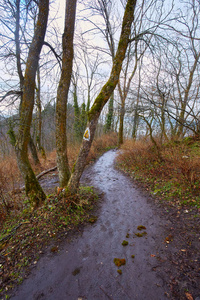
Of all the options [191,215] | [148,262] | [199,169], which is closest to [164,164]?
[199,169]

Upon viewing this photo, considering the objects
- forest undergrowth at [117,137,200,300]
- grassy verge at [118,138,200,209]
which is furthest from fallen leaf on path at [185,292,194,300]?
grassy verge at [118,138,200,209]

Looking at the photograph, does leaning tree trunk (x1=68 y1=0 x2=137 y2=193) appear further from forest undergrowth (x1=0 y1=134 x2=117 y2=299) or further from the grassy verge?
the grassy verge

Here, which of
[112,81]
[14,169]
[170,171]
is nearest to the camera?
[112,81]

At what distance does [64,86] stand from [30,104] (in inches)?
40.8

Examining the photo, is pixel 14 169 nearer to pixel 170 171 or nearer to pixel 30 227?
pixel 30 227

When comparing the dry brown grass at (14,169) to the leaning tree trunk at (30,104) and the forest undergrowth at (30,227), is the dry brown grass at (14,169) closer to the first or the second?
the forest undergrowth at (30,227)

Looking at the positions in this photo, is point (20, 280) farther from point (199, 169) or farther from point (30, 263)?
point (199, 169)

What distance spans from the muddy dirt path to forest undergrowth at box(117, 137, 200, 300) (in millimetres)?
231

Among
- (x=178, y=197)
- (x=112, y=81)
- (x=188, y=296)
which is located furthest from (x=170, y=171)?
(x=112, y=81)

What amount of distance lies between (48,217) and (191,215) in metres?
3.56

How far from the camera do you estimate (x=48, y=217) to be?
3234 mm

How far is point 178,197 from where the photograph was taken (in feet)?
12.8

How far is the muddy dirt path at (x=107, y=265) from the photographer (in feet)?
6.23

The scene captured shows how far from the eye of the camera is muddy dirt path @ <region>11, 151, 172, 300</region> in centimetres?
190
